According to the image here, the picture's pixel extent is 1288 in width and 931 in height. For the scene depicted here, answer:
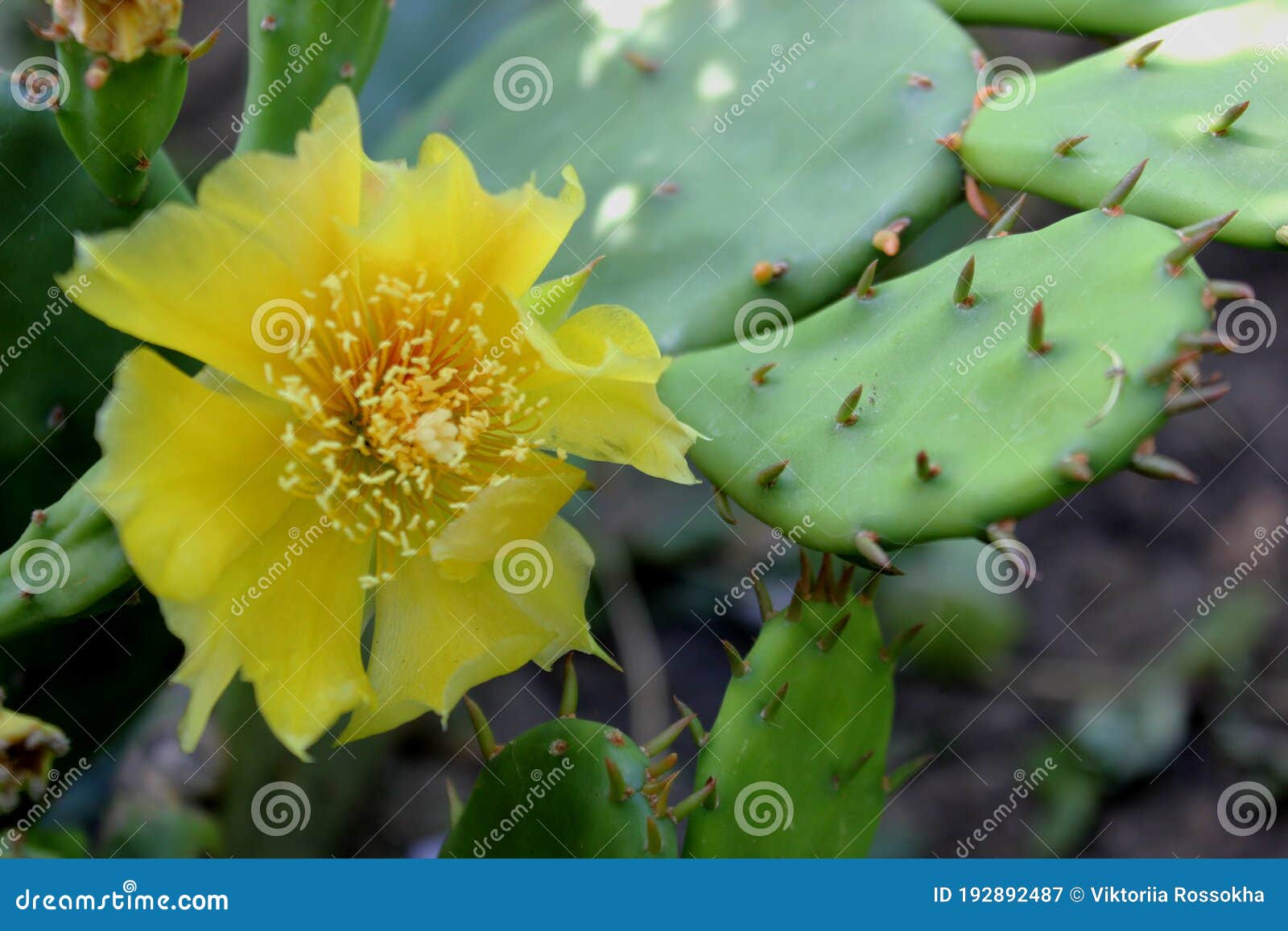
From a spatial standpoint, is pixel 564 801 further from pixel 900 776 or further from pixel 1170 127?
pixel 1170 127

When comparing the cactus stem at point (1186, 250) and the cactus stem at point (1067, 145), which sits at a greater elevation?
the cactus stem at point (1067, 145)

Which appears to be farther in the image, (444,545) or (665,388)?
(665,388)

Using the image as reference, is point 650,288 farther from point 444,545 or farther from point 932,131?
point 444,545

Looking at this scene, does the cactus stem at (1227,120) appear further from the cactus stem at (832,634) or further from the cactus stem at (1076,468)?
the cactus stem at (832,634)

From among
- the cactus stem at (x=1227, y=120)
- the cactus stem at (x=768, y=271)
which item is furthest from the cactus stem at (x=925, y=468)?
the cactus stem at (x=1227, y=120)

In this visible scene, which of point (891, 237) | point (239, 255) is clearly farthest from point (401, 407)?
point (891, 237)

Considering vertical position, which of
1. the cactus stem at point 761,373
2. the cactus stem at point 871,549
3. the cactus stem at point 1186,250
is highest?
the cactus stem at point 761,373
